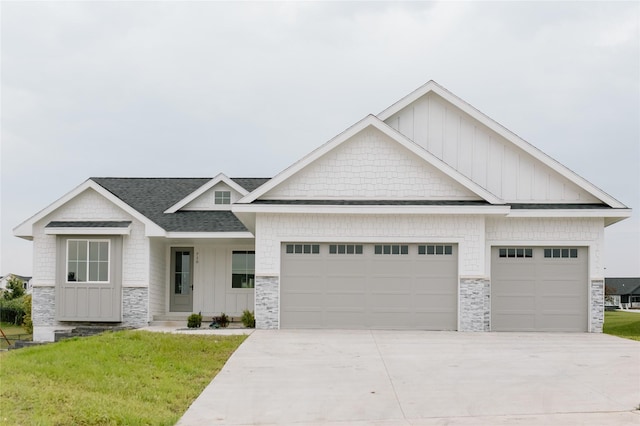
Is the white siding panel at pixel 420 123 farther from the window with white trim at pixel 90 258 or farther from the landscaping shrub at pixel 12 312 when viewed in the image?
the landscaping shrub at pixel 12 312

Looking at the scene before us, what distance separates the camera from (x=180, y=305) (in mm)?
22938

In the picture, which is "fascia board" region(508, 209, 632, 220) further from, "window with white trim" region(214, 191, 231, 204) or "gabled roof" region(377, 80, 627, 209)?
"window with white trim" region(214, 191, 231, 204)

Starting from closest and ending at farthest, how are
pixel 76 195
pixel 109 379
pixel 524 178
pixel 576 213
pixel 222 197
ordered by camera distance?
pixel 109 379, pixel 576 213, pixel 524 178, pixel 76 195, pixel 222 197

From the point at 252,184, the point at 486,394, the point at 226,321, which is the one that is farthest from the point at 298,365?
the point at 252,184

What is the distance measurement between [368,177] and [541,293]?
570cm

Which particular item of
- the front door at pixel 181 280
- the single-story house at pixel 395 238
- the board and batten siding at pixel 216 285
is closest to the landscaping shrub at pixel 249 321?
the single-story house at pixel 395 238

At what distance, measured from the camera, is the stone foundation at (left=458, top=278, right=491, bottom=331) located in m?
17.9

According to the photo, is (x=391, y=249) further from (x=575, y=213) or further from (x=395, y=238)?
(x=575, y=213)

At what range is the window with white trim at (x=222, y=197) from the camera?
934 inches

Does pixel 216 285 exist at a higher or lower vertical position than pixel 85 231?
lower

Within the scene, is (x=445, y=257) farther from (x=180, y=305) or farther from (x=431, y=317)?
(x=180, y=305)

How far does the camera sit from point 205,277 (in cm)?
2273

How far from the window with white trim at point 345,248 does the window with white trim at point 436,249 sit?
5.31ft

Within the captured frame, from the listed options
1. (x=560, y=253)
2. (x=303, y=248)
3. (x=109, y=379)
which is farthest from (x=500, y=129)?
(x=109, y=379)
